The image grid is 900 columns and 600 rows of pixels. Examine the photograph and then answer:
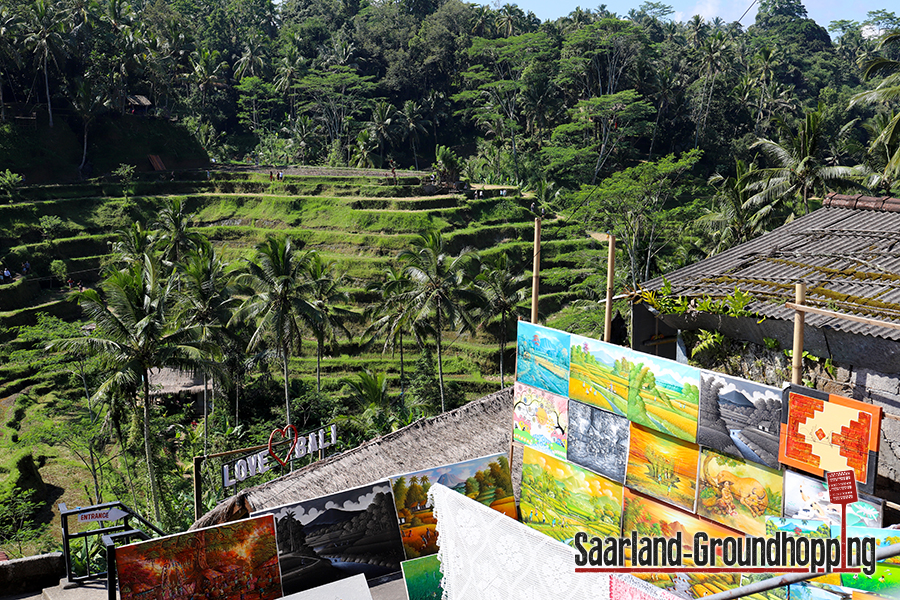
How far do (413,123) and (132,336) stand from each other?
47.0 meters

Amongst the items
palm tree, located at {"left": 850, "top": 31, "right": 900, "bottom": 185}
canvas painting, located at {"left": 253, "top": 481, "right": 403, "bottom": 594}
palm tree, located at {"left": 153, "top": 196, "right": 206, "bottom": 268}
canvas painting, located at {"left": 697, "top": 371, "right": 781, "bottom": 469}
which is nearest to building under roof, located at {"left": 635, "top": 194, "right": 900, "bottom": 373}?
canvas painting, located at {"left": 697, "top": 371, "right": 781, "bottom": 469}

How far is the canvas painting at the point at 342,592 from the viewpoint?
9383mm

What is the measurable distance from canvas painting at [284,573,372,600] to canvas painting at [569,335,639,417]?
5.01m

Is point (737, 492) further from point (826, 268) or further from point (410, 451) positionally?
point (410, 451)

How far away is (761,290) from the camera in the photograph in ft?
39.7

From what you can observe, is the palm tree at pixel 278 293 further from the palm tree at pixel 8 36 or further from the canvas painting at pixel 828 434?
the palm tree at pixel 8 36

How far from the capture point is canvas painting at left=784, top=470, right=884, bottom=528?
8750 mm

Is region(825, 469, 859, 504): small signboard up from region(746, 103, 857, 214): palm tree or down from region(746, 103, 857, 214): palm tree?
down

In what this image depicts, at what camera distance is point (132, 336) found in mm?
21141

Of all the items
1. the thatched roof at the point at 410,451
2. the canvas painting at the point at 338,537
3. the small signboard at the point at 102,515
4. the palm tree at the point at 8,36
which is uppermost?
the palm tree at the point at 8,36

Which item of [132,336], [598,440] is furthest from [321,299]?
[598,440]

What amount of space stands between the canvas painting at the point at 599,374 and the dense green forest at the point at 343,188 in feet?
13.1

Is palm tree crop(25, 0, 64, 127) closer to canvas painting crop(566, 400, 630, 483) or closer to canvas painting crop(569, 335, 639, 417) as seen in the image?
canvas painting crop(569, 335, 639, 417)

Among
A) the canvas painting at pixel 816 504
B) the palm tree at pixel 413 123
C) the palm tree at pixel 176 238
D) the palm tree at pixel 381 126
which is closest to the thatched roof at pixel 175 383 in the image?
the palm tree at pixel 176 238
